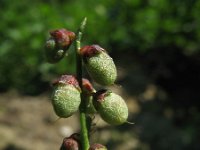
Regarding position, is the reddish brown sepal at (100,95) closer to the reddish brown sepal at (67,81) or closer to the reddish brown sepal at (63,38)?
the reddish brown sepal at (67,81)

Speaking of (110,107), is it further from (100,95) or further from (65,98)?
(65,98)

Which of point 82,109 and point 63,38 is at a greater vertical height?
point 63,38

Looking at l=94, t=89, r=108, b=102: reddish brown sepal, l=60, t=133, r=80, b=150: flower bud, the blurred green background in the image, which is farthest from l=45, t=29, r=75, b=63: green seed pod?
the blurred green background

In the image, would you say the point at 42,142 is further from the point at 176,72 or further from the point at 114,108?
the point at 114,108

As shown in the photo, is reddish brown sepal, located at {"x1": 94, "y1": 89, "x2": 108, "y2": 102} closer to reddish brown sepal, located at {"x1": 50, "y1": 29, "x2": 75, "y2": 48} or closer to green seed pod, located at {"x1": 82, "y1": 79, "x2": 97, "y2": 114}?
green seed pod, located at {"x1": 82, "y1": 79, "x2": 97, "y2": 114}

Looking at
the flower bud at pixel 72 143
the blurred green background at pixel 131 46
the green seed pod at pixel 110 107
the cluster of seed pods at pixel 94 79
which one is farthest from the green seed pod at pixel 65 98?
the blurred green background at pixel 131 46

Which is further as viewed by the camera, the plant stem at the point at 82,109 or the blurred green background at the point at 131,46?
the blurred green background at the point at 131,46

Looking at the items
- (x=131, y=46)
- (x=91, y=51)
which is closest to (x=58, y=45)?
(x=91, y=51)
